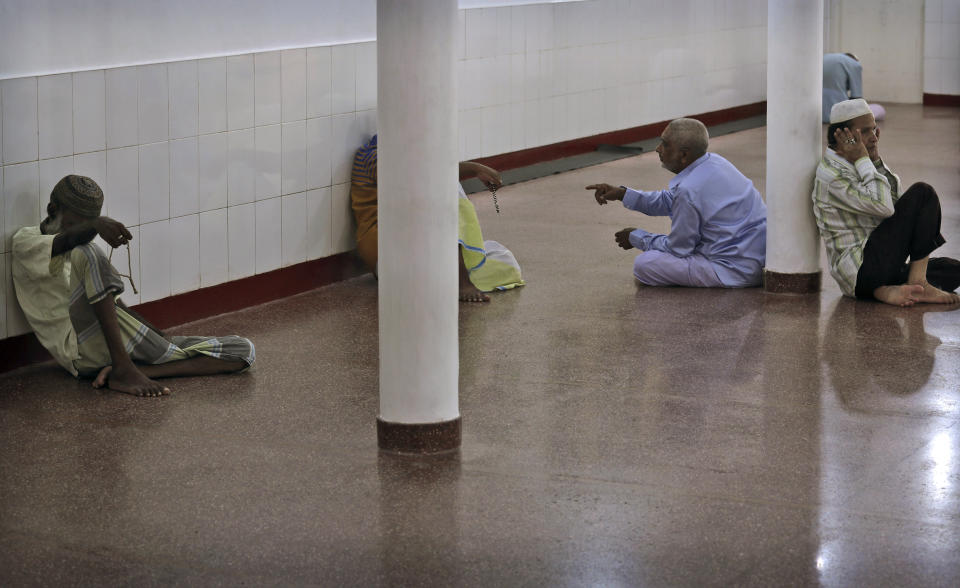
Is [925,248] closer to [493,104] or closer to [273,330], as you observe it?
[273,330]

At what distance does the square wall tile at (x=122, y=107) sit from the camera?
7062 mm

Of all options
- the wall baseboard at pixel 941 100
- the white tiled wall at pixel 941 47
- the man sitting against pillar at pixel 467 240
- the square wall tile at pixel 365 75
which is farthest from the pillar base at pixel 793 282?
the white tiled wall at pixel 941 47

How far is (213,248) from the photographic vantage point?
7824 millimetres

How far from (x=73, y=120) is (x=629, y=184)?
6.54 metres

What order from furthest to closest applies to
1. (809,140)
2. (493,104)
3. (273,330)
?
(493,104), (809,140), (273,330)

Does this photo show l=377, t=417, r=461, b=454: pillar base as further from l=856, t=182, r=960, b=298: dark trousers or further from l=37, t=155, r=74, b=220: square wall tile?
l=856, t=182, r=960, b=298: dark trousers

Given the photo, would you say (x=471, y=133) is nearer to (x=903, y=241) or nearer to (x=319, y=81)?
(x=319, y=81)

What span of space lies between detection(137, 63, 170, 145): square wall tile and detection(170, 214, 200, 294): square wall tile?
484mm

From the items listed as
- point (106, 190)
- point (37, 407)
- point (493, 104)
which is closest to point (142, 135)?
point (106, 190)

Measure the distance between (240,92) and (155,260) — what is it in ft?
3.73

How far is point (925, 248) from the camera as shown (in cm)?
777

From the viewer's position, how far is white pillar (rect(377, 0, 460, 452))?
5.11 metres

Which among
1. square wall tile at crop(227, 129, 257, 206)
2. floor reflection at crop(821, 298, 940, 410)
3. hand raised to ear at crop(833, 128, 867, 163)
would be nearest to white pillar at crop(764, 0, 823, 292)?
hand raised to ear at crop(833, 128, 867, 163)

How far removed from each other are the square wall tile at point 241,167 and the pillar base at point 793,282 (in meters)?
3.09
